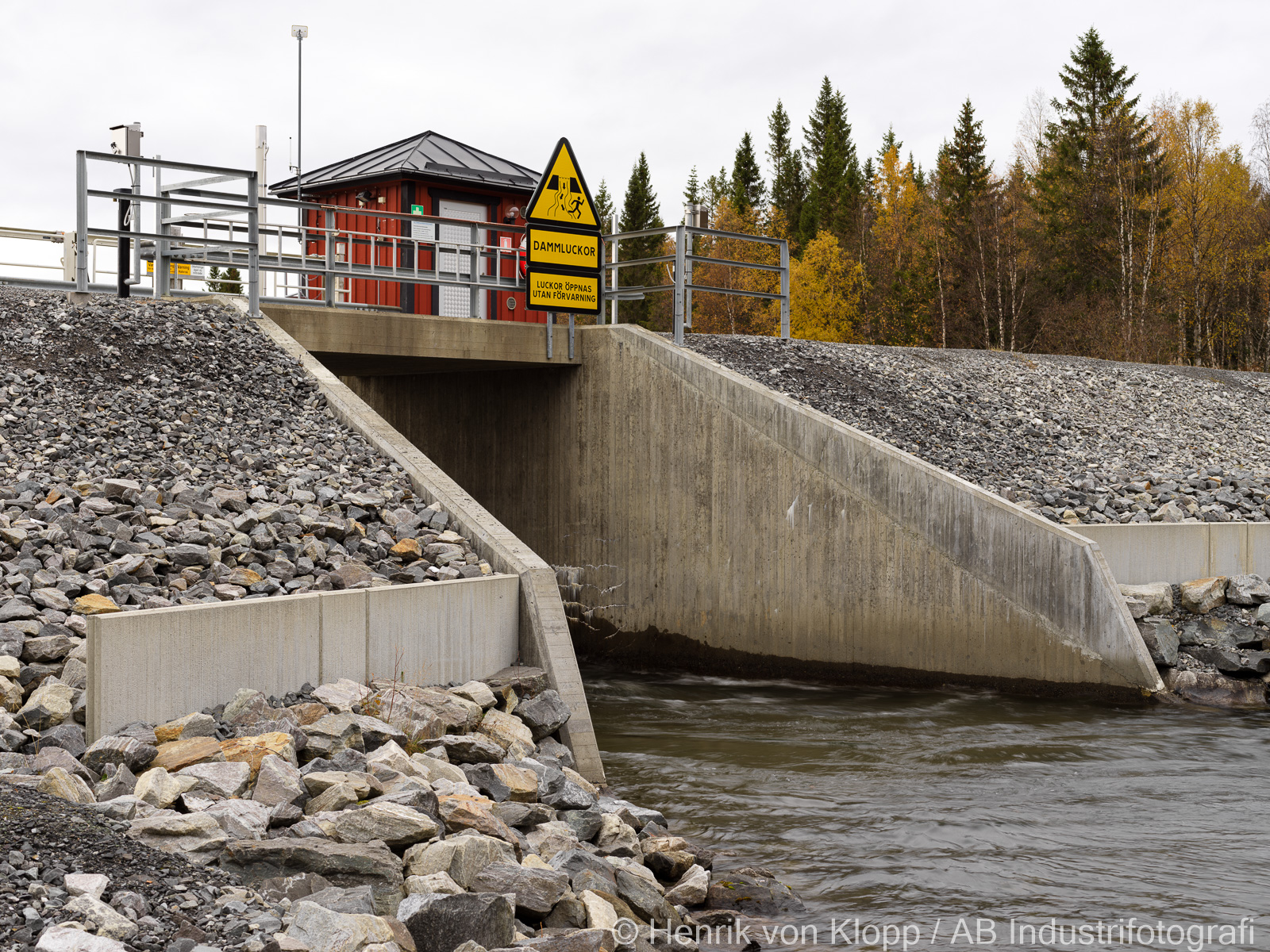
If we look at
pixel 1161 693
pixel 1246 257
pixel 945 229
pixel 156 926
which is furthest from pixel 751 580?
pixel 945 229

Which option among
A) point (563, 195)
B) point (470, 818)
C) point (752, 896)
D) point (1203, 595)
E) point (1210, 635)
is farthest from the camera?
point (563, 195)

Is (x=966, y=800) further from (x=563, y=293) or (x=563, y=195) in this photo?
(x=563, y=195)

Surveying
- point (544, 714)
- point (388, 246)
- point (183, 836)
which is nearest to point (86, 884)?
point (183, 836)

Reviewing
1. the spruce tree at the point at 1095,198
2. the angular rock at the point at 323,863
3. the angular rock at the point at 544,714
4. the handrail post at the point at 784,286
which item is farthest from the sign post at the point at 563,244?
the spruce tree at the point at 1095,198

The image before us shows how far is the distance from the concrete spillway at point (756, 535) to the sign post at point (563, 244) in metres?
0.52

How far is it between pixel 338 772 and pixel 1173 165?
37686 millimetres

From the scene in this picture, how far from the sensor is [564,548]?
14883 mm

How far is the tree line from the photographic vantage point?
32.4 m

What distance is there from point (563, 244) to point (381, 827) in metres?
10.1

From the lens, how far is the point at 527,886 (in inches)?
192

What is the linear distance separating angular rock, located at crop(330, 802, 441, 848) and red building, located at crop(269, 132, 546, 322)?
12842 millimetres

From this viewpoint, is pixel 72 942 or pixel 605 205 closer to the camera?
pixel 72 942

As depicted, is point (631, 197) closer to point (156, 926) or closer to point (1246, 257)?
point (1246, 257)

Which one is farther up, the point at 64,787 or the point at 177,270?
the point at 177,270
